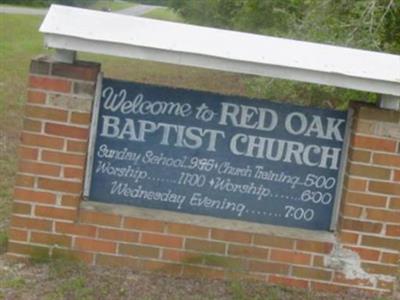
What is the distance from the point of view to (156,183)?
484 centimetres

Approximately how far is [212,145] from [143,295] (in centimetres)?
98

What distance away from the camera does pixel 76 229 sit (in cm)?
474

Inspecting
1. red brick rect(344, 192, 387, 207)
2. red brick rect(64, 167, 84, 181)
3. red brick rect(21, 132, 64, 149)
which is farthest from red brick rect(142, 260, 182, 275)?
red brick rect(344, 192, 387, 207)

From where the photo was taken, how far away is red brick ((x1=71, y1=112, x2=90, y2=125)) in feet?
15.1

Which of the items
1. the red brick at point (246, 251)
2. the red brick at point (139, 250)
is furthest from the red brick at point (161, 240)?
the red brick at point (246, 251)

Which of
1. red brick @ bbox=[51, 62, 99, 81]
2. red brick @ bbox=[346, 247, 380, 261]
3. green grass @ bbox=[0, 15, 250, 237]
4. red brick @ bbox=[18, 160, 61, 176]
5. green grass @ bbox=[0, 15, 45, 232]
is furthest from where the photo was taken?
green grass @ bbox=[0, 15, 250, 237]

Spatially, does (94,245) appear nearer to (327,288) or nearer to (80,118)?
(80,118)

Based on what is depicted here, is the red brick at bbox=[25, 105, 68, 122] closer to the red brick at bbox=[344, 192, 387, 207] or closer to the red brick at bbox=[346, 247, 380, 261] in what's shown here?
the red brick at bbox=[344, 192, 387, 207]

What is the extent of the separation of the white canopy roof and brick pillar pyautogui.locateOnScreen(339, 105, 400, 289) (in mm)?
273

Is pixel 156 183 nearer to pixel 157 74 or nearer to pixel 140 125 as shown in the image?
pixel 140 125

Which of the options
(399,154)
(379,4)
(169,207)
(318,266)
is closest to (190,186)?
(169,207)

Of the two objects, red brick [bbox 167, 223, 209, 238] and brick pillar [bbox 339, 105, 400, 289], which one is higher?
brick pillar [bbox 339, 105, 400, 289]

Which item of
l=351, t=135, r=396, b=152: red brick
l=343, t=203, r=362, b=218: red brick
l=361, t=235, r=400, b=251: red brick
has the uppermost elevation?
l=351, t=135, r=396, b=152: red brick

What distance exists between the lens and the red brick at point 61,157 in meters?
4.66
